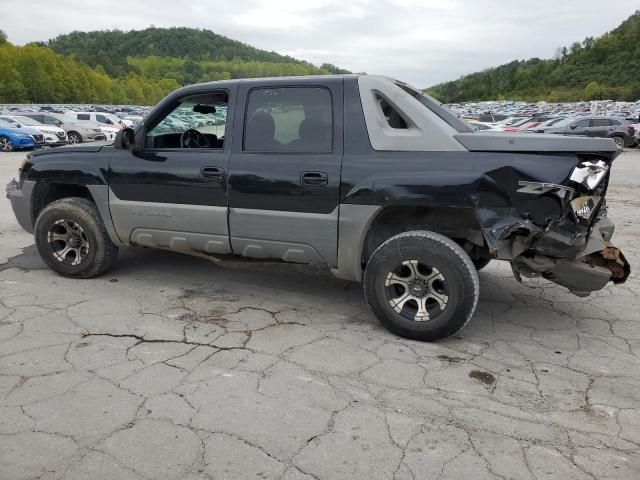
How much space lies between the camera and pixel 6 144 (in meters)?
19.4

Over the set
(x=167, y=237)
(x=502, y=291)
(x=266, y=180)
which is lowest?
(x=502, y=291)

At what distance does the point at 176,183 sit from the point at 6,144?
1881cm

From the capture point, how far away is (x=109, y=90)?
3853 inches

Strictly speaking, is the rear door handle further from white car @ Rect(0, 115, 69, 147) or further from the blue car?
white car @ Rect(0, 115, 69, 147)

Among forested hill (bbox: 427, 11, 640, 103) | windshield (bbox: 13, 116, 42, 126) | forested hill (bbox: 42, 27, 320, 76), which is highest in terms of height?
forested hill (bbox: 42, 27, 320, 76)

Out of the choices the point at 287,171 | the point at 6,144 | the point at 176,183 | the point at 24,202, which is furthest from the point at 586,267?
the point at 6,144

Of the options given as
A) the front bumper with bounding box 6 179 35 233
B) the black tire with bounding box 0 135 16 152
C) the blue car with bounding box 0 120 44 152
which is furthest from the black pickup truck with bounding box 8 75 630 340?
the black tire with bounding box 0 135 16 152

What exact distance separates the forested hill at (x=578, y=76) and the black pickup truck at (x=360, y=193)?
104759mm

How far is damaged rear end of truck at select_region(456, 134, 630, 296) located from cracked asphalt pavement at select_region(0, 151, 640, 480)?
2.00ft

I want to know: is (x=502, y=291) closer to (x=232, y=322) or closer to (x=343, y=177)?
(x=343, y=177)

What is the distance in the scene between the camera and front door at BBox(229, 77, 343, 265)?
3752mm

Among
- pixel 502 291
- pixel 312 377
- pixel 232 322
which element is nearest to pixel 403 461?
pixel 312 377

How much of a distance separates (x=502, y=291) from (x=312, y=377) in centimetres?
238

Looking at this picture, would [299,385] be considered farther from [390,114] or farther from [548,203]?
[390,114]
